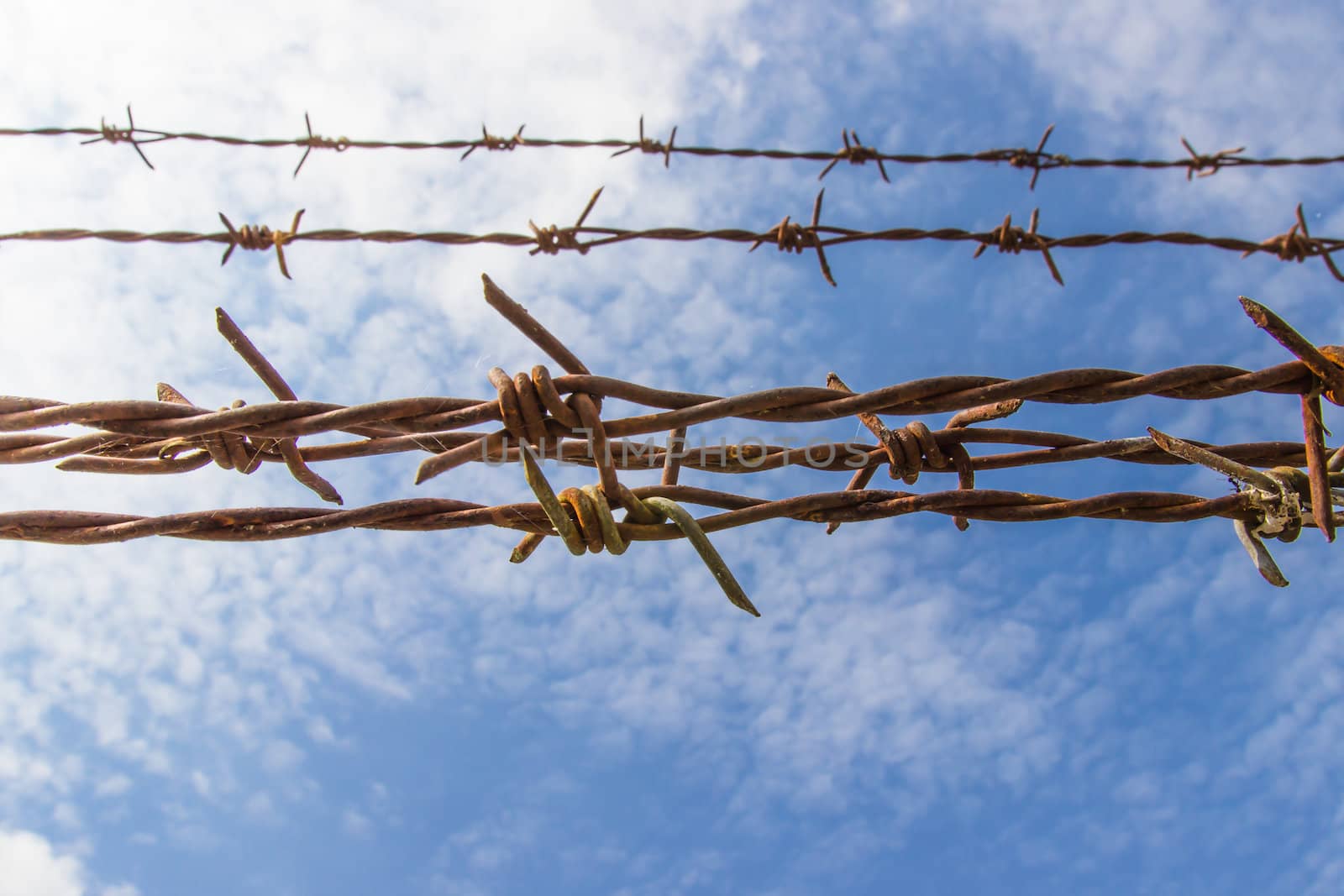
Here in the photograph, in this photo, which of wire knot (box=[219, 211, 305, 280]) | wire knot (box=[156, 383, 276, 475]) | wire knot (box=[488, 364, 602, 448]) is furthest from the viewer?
wire knot (box=[219, 211, 305, 280])

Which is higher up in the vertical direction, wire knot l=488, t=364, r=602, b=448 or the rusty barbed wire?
the rusty barbed wire

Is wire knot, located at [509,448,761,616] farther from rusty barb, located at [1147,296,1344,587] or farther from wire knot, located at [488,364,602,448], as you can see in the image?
rusty barb, located at [1147,296,1344,587]

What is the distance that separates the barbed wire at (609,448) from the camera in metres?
1.65

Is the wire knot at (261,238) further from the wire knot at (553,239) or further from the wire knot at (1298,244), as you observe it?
the wire knot at (1298,244)


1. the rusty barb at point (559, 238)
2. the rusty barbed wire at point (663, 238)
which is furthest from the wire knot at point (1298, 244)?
the rusty barb at point (559, 238)

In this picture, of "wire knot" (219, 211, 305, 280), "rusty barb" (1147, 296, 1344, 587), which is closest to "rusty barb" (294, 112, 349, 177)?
"wire knot" (219, 211, 305, 280)

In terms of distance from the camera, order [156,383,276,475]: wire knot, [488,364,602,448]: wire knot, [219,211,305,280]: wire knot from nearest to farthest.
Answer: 1. [488,364,602,448]: wire knot
2. [156,383,276,475]: wire knot
3. [219,211,305,280]: wire knot

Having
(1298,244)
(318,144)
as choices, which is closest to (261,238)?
(318,144)

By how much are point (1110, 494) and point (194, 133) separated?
10.3 feet

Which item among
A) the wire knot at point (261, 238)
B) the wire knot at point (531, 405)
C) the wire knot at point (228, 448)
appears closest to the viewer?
the wire knot at point (531, 405)

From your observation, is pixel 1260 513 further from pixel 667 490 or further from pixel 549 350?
pixel 549 350

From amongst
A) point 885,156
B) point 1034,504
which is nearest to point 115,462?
point 1034,504

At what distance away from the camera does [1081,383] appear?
174cm

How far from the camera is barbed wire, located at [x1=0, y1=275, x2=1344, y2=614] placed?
1647 millimetres
